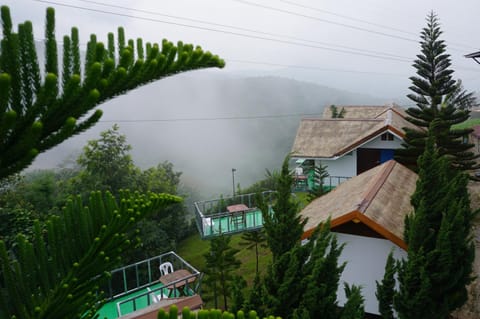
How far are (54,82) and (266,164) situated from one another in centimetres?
4618

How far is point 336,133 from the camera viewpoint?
674 inches

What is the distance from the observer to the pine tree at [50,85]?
1.15 metres

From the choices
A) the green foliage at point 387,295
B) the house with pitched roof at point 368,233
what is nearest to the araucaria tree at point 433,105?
the house with pitched roof at point 368,233

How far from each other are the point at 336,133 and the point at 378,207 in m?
10.1

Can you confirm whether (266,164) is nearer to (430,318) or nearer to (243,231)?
(243,231)

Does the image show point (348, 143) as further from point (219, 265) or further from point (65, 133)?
point (65, 133)

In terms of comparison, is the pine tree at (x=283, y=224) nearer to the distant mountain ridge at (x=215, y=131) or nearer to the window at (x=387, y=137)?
the window at (x=387, y=137)

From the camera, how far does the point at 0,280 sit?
77.3 inches

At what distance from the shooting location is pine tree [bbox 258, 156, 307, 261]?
571 centimetres

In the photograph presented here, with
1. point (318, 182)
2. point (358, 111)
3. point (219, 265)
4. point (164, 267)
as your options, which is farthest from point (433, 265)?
point (358, 111)

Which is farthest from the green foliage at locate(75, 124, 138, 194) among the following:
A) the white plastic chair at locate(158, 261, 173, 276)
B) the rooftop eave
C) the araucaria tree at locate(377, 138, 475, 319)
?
the araucaria tree at locate(377, 138, 475, 319)

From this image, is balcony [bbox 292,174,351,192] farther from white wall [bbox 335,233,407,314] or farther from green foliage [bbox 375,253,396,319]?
green foliage [bbox 375,253,396,319]

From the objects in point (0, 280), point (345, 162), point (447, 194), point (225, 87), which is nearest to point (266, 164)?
point (225, 87)

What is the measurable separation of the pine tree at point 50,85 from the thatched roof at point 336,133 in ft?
47.3
